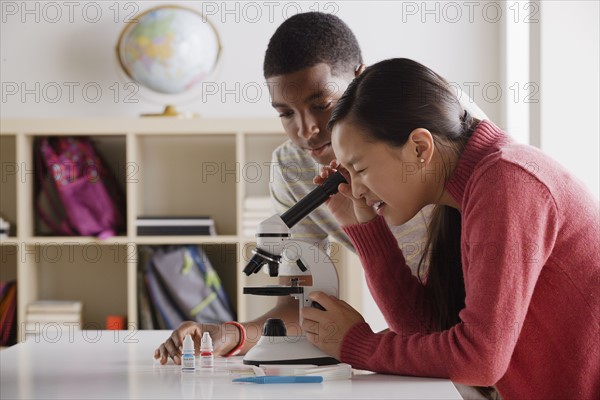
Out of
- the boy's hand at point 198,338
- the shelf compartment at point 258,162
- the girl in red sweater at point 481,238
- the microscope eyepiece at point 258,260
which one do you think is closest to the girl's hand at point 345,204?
the girl in red sweater at point 481,238

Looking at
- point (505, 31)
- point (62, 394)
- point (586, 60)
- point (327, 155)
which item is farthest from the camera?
point (505, 31)

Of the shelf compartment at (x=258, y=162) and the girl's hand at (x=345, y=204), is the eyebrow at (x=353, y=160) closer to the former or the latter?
the girl's hand at (x=345, y=204)

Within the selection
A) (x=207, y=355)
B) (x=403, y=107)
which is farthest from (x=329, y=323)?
(x=403, y=107)

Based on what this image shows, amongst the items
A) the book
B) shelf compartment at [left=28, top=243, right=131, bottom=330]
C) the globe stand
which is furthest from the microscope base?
shelf compartment at [left=28, top=243, right=131, bottom=330]

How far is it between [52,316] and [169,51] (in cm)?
111

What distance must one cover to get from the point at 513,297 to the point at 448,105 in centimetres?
34

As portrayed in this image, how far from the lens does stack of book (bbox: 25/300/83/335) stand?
330cm

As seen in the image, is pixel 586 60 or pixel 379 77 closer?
pixel 379 77

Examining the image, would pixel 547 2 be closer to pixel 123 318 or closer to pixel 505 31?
pixel 505 31

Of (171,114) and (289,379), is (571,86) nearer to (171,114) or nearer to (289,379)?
(171,114)

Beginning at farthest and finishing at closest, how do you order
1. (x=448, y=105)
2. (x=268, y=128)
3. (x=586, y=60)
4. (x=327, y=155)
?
(x=268, y=128)
(x=586, y=60)
(x=327, y=155)
(x=448, y=105)

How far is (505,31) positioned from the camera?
11.4ft

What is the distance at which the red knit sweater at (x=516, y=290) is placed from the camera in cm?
121

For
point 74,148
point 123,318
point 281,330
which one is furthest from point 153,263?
point 281,330
